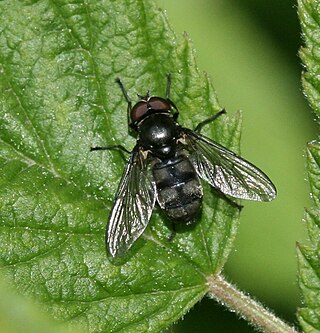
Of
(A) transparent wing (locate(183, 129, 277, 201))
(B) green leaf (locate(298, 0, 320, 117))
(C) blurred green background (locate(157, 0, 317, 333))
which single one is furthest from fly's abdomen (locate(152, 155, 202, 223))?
(C) blurred green background (locate(157, 0, 317, 333))

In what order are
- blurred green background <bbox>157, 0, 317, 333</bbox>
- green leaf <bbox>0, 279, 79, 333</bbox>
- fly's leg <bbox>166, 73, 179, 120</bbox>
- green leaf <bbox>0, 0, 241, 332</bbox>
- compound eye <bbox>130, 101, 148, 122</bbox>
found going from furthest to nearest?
blurred green background <bbox>157, 0, 317, 333</bbox>
compound eye <bbox>130, 101, 148, 122</bbox>
fly's leg <bbox>166, 73, 179, 120</bbox>
green leaf <bbox>0, 0, 241, 332</bbox>
green leaf <bbox>0, 279, 79, 333</bbox>

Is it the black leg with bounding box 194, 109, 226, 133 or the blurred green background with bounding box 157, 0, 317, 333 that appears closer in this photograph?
A: the black leg with bounding box 194, 109, 226, 133

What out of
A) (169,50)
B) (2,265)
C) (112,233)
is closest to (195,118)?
(169,50)

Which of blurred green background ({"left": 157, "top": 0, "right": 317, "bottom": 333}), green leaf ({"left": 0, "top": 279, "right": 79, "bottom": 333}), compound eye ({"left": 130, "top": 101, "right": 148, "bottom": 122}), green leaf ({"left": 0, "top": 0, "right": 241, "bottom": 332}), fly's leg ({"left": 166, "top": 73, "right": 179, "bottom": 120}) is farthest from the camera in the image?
blurred green background ({"left": 157, "top": 0, "right": 317, "bottom": 333})

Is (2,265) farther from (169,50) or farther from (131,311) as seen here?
(169,50)

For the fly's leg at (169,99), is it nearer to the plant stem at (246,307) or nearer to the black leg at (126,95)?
the black leg at (126,95)

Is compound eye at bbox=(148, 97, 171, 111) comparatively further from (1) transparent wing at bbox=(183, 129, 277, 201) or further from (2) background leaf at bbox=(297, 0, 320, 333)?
(2) background leaf at bbox=(297, 0, 320, 333)

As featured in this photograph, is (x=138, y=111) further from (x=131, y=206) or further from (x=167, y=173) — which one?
(x=131, y=206)
